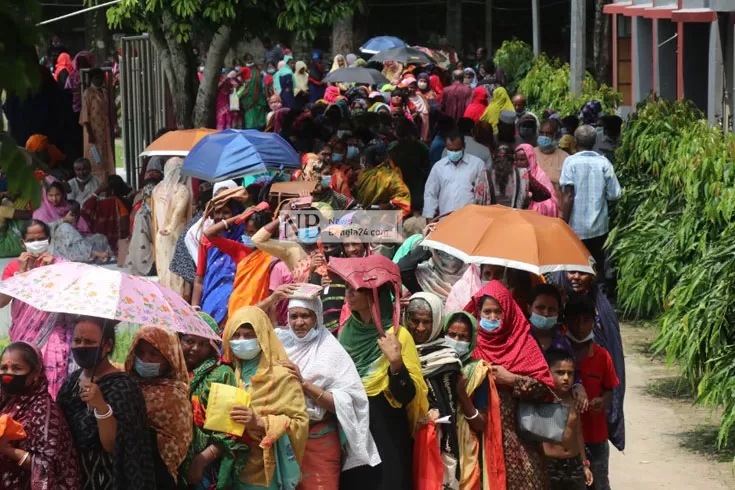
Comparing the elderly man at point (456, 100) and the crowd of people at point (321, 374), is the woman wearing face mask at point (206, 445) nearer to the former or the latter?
the crowd of people at point (321, 374)

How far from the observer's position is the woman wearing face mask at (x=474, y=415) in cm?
677

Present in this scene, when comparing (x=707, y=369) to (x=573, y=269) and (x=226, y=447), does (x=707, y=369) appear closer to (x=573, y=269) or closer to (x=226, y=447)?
(x=573, y=269)

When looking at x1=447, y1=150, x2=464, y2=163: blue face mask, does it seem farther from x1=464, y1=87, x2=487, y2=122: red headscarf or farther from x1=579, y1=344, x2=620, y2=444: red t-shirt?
x1=464, y1=87, x2=487, y2=122: red headscarf

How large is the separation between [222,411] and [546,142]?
796 centimetres

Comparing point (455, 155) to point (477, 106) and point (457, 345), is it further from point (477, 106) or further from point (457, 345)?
point (477, 106)

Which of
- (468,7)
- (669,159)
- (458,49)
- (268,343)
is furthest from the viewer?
(468,7)

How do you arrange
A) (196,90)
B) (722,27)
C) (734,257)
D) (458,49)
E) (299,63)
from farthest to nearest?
(458,49) < (299,63) < (722,27) < (196,90) < (734,257)

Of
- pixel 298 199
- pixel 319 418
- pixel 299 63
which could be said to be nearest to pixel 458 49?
pixel 299 63

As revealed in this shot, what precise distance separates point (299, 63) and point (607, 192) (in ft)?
50.8

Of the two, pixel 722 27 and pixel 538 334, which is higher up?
pixel 722 27

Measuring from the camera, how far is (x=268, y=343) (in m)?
6.08

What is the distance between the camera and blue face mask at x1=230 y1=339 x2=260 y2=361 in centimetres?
607

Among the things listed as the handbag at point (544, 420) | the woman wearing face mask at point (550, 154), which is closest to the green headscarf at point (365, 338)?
the handbag at point (544, 420)

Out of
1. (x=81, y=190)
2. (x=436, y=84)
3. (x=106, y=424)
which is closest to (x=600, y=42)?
(x=436, y=84)
